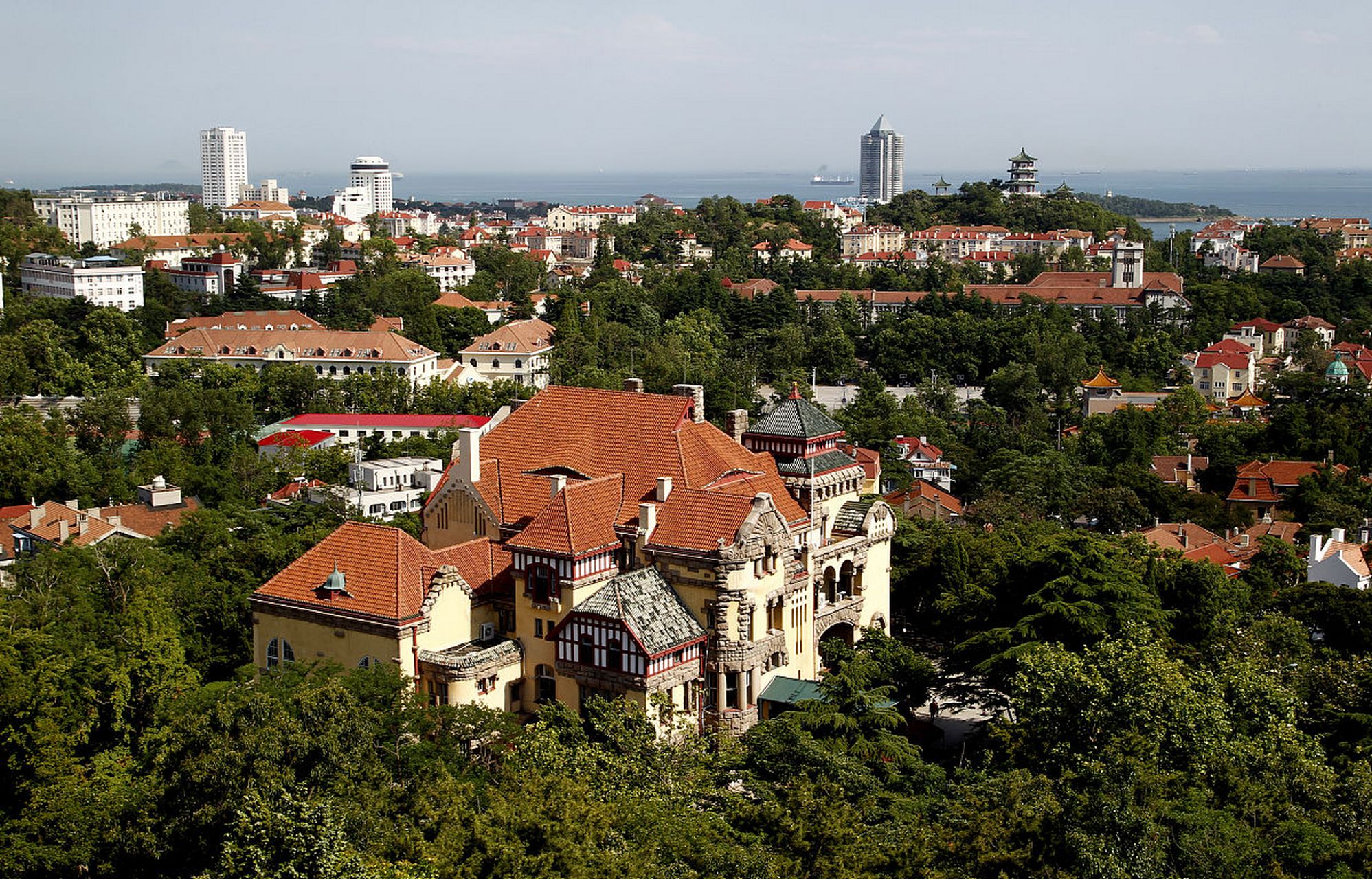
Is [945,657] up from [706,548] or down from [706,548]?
down

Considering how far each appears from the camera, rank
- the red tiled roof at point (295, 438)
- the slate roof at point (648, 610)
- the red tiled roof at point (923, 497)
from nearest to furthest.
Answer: the slate roof at point (648, 610) < the red tiled roof at point (923, 497) < the red tiled roof at point (295, 438)

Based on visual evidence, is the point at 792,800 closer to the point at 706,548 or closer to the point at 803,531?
the point at 706,548

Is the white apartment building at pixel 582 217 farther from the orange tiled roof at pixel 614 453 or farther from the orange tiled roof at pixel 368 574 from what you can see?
the orange tiled roof at pixel 368 574

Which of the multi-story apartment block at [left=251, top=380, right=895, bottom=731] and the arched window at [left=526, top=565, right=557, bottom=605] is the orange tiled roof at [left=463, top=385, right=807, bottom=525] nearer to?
the multi-story apartment block at [left=251, top=380, right=895, bottom=731]

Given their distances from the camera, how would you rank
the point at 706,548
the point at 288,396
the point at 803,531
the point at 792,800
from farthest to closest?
the point at 288,396 → the point at 803,531 → the point at 706,548 → the point at 792,800

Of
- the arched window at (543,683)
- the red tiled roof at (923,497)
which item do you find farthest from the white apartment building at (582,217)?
the arched window at (543,683)

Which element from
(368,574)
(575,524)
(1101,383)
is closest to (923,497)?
(575,524)

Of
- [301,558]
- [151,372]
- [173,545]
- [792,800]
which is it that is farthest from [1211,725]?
[151,372]
